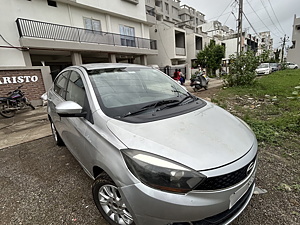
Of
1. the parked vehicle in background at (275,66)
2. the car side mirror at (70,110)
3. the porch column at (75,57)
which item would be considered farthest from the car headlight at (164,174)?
the parked vehicle in background at (275,66)

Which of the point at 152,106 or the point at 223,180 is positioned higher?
the point at 152,106

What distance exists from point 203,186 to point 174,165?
0.78 ft

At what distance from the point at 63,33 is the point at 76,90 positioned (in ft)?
34.4

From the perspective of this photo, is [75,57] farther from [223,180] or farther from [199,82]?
[223,180]

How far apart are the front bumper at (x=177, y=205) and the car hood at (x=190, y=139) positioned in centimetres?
21

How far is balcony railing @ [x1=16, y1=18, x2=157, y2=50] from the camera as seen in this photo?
349 inches

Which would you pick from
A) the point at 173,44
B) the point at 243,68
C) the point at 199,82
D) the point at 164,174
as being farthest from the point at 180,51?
the point at 164,174

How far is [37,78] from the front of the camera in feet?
25.3

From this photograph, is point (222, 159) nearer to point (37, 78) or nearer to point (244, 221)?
point (244, 221)

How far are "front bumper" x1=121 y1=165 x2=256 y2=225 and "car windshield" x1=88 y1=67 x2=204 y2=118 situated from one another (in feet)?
2.45

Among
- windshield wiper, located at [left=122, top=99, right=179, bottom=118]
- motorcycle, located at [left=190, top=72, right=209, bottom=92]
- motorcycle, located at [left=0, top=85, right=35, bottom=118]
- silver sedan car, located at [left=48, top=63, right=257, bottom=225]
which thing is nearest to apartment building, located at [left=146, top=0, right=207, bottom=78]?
motorcycle, located at [left=190, top=72, right=209, bottom=92]

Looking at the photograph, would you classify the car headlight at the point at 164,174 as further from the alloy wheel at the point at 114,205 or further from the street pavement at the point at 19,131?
the street pavement at the point at 19,131

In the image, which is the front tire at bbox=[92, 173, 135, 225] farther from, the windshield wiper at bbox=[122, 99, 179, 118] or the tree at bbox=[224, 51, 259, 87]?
the tree at bbox=[224, 51, 259, 87]

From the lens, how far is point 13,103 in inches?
255
